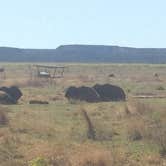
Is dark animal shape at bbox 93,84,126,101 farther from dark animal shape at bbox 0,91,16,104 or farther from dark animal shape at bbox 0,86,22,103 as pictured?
dark animal shape at bbox 0,91,16,104

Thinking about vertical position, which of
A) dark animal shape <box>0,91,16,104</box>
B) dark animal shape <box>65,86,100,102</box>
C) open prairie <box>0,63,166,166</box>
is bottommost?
open prairie <box>0,63,166,166</box>

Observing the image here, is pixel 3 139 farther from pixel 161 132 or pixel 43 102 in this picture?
pixel 43 102

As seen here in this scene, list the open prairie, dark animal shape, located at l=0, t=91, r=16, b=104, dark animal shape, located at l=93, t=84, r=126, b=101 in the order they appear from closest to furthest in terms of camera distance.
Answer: the open prairie
dark animal shape, located at l=0, t=91, r=16, b=104
dark animal shape, located at l=93, t=84, r=126, b=101

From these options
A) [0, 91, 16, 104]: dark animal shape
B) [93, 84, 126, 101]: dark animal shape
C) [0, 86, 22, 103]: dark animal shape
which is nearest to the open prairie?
[0, 91, 16, 104]: dark animal shape

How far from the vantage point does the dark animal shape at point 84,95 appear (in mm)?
35125

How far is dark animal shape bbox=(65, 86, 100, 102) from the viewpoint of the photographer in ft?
115

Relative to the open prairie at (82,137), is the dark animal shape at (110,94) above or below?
above

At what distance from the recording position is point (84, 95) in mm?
35250

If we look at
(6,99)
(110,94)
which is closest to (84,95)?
(110,94)

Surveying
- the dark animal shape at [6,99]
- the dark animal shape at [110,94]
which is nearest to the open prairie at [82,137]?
the dark animal shape at [6,99]

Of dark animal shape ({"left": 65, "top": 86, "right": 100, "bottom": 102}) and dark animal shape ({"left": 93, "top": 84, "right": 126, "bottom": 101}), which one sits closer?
dark animal shape ({"left": 65, "top": 86, "right": 100, "bottom": 102})

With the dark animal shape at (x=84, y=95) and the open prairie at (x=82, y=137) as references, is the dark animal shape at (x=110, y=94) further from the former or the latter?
the open prairie at (x=82, y=137)

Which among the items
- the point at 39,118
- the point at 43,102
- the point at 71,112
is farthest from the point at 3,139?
the point at 43,102

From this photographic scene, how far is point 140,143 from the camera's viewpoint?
19.0m
